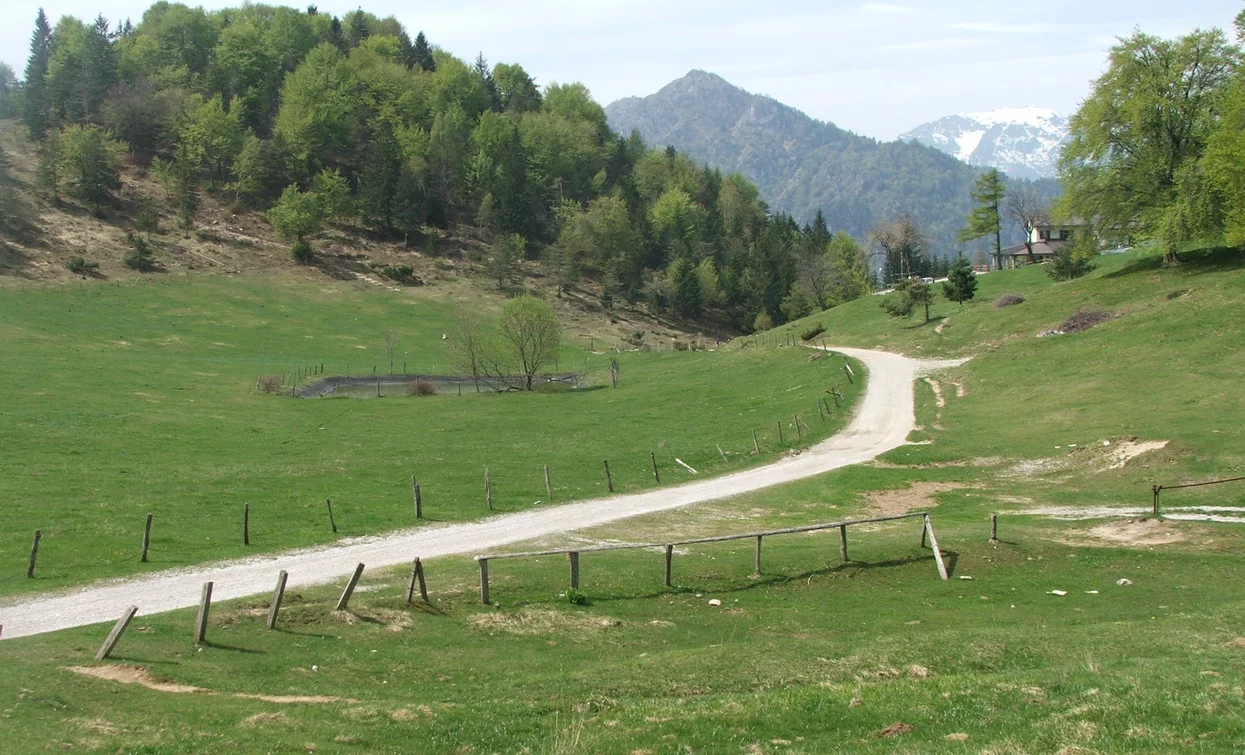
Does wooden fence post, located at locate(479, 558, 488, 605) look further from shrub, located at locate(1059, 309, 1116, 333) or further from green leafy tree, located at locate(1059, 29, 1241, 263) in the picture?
green leafy tree, located at locate(1059, 29, 1241, 263)

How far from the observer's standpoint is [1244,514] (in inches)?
1352

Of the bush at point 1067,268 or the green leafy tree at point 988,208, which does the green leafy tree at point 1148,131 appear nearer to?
the bush at point 1067,268

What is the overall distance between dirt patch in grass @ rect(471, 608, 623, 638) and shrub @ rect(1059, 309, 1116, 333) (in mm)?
61673

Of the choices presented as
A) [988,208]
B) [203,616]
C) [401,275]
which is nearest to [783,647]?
[203,616]

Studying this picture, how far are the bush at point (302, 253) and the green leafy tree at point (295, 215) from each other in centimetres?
152

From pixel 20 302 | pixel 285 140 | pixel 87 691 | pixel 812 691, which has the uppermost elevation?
pixel 285 140

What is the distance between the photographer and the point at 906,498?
143ft

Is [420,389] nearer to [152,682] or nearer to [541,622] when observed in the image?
[541,622]

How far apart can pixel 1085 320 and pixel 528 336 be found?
2027 inches

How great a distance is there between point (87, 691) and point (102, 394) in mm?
58607

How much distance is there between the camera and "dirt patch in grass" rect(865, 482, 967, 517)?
4147 centimetres

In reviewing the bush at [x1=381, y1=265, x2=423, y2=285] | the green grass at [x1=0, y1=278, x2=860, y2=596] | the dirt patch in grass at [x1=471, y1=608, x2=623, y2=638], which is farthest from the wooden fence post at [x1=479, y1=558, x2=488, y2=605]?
the bush at [x1=381, y1=265, x2=423, y2=285]

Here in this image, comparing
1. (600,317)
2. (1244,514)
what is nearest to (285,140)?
(600,317)

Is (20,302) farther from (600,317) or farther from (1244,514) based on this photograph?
(1244,514)
